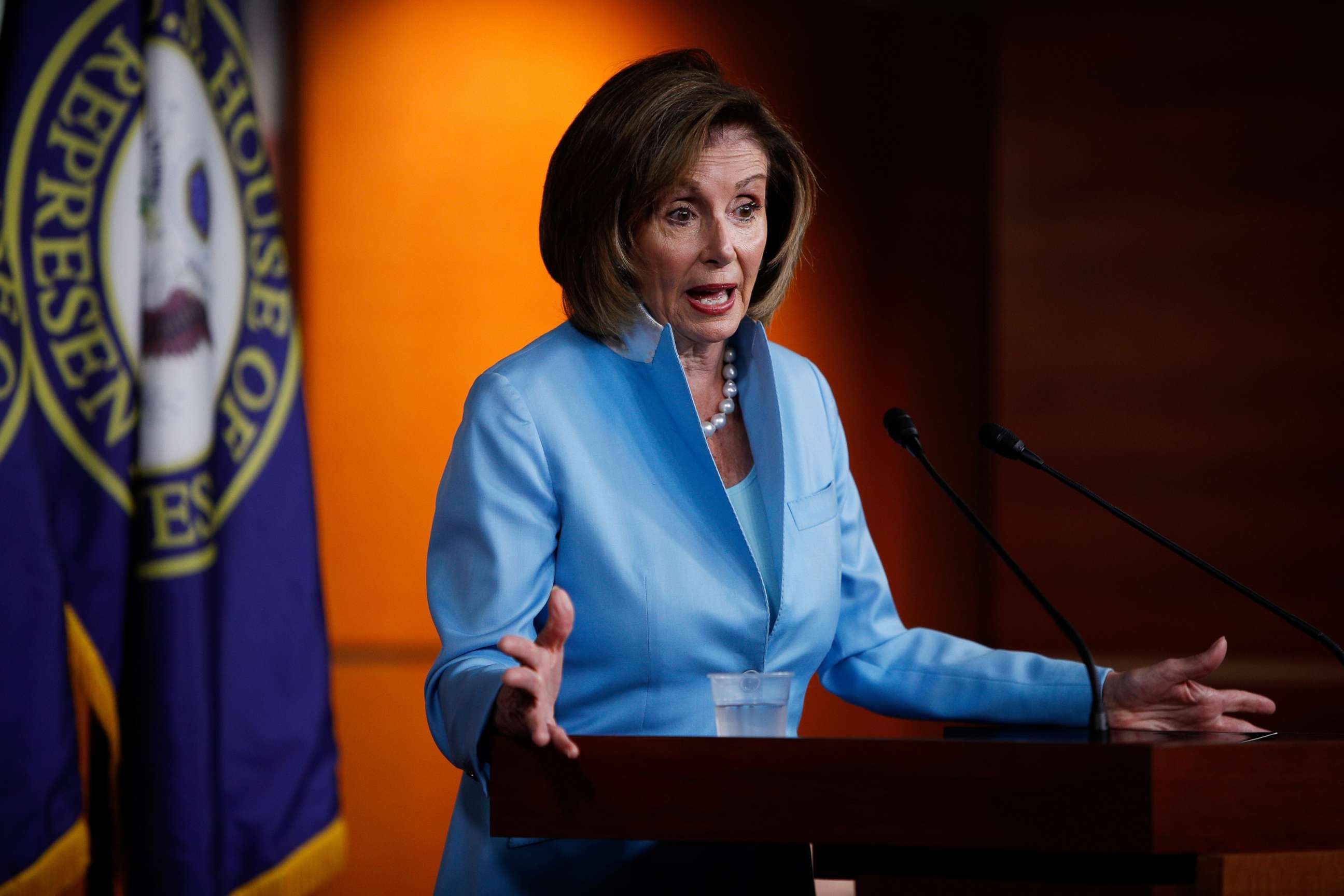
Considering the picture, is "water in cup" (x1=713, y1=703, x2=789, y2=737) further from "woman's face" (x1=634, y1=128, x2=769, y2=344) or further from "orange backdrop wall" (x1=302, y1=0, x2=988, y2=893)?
"orange backdrop wall" (x1=302, y1=0, x2=988, y2=893)

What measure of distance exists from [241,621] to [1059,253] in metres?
2.14

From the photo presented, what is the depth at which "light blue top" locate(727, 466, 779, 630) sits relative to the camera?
145 centimetres

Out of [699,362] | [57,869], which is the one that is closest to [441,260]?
[57,869]

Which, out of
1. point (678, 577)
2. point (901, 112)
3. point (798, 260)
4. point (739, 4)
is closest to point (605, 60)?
point (739, 4)

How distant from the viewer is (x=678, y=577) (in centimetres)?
139

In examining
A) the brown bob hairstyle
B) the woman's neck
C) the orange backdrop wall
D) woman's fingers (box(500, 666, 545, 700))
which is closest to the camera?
woman's fingers (box(500, 666, 545, 700))

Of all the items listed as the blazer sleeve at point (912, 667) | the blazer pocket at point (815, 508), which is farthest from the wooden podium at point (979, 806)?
the blazer pocket at point (815, 508)

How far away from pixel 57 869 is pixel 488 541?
1794 mm

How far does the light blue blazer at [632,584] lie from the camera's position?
131 cm

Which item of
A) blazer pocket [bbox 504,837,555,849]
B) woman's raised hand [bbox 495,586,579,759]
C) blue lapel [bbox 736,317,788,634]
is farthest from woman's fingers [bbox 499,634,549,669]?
blue lapel [bbox 736,317,788,634]

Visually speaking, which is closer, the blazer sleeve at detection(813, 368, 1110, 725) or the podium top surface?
the podium top surface

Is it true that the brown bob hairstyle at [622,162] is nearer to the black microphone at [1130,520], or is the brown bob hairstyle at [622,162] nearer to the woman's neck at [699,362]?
the woman's neck at [699,362]

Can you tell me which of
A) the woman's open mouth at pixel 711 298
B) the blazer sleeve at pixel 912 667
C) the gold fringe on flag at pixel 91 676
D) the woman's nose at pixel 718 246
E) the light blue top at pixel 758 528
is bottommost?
the gold fringe on flag at pixel 91 676

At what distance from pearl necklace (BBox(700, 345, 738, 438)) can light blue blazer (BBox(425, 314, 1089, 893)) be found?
0.05 m
